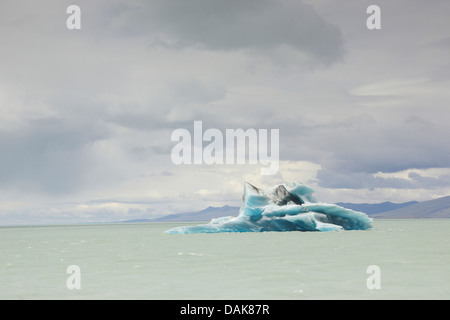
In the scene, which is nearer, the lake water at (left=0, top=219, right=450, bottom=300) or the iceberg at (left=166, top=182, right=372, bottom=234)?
the lake water at (left=0, top=219, right=450, bottom=300)

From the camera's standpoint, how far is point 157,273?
13773 millimetres

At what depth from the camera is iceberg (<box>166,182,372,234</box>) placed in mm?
36594

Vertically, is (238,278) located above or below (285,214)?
below

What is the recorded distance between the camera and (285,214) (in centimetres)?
3728

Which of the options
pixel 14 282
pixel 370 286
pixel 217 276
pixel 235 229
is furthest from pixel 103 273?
pixel 235 229

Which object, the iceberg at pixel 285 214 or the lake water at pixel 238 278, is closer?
the lake water at pixel 238 278

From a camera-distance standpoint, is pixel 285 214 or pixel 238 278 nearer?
pixel 238 278

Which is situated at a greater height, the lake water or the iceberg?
the iceberg

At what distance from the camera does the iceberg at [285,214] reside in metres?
36.6
